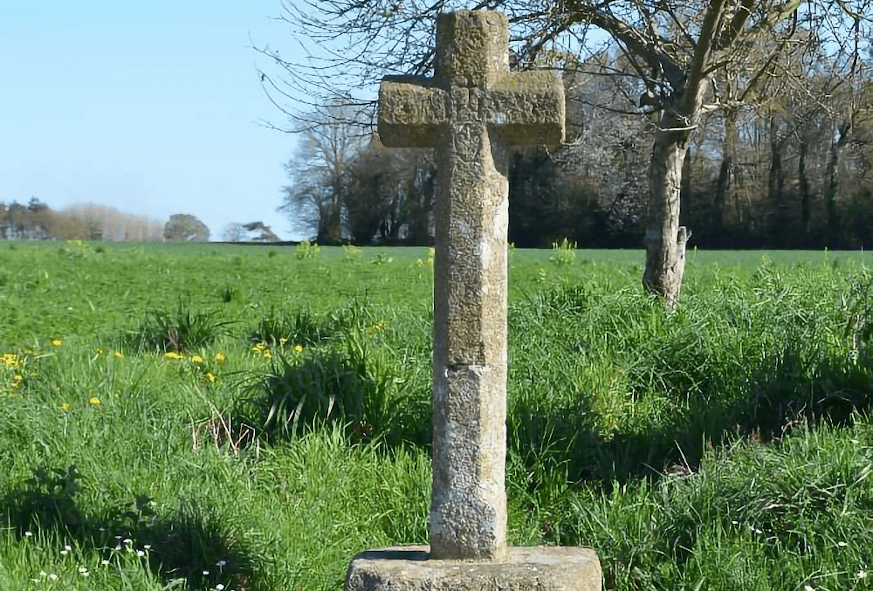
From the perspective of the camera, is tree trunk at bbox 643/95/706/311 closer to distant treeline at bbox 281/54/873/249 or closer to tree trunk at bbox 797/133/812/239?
distant treeline at bbox 281/54/873/249

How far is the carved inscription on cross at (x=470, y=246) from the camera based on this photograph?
12.7 ft

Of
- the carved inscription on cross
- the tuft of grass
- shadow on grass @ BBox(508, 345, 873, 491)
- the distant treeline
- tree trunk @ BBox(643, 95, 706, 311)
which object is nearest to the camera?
the carved inscription on cross

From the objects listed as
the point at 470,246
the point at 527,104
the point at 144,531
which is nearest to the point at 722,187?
the point at 144,531

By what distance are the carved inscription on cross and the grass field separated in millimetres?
1022

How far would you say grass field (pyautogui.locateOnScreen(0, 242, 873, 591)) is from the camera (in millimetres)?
4664

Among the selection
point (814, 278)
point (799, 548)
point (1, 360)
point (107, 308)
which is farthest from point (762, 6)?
point (107, 308)

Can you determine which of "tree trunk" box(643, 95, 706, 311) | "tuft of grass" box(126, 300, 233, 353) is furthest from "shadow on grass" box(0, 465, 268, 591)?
"tree trunk" box(643, 95, 706, 311)

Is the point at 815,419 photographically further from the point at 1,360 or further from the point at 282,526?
the point at 1,360

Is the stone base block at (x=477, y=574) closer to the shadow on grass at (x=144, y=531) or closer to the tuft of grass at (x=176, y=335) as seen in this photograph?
the shadow on grass at (x=144, y=531)

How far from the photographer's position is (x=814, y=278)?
10211mm

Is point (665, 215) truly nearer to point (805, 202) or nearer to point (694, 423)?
point (694, 423)

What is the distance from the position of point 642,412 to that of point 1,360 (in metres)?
4.76

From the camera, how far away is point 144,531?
15.9 ft

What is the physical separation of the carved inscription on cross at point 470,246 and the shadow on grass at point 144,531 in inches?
46.4
